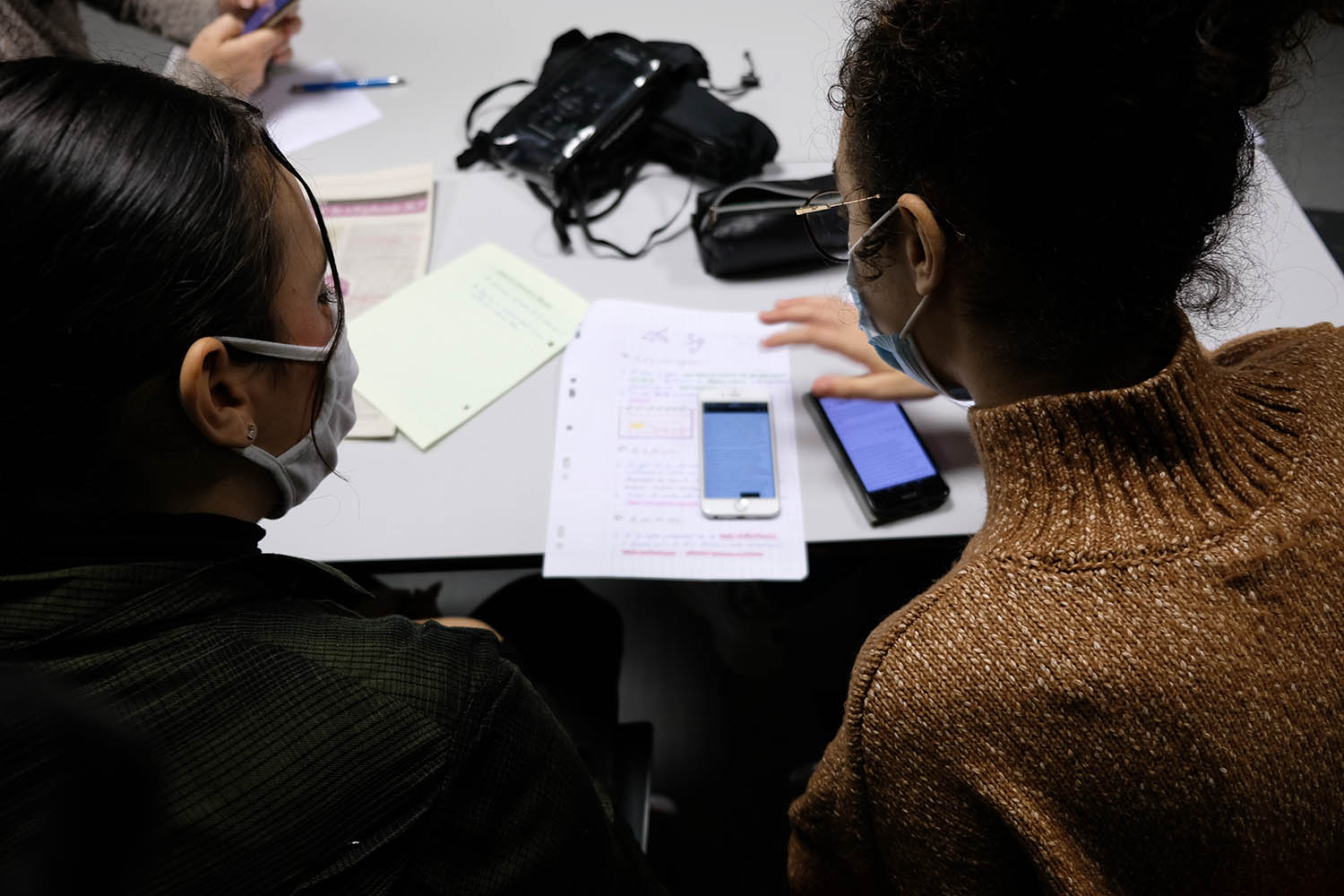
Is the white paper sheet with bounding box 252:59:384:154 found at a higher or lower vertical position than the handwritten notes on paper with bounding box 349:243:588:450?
higher

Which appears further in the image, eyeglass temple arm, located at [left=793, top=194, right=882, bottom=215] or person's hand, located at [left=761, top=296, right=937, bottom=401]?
person's hand, located at [left=761, top=296, right=937, bottom=401]

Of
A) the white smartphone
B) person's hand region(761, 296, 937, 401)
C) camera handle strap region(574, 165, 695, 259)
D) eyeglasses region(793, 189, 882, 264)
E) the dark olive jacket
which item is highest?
eyeglasses region(793, 189, 882, 264)

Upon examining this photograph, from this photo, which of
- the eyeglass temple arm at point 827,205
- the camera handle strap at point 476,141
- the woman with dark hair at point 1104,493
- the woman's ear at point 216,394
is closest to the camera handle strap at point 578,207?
the camera handle strap at point 476,141

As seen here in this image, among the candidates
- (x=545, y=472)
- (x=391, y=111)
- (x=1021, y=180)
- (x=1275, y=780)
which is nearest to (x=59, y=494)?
(x=545, y=472)

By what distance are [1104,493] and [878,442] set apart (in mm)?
381

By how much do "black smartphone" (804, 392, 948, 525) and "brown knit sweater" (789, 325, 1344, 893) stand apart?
26 cm

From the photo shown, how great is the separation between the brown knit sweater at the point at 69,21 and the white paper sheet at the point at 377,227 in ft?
1.16

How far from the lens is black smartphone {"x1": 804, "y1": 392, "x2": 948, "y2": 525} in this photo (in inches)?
37.2

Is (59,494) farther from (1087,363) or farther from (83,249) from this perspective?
(1087,363)

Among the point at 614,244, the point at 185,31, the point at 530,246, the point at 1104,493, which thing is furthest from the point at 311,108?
the point at 1104,493

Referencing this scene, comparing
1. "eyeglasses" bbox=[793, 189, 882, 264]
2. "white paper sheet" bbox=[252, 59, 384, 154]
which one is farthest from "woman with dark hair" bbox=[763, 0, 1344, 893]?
"white paper sheet" bbox=[252, 59, 384, 154]

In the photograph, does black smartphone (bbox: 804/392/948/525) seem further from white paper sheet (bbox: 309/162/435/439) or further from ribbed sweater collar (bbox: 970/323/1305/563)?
white paper sheet (bbox: 309/162/435/439)

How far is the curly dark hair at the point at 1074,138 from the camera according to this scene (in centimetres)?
50

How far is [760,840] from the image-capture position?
4.53ft
